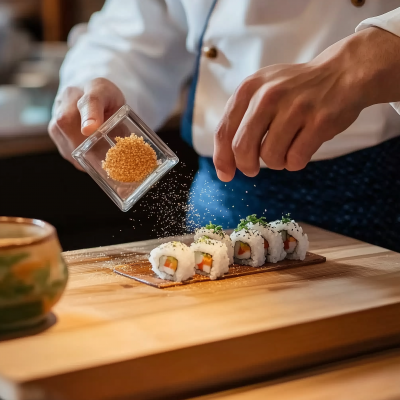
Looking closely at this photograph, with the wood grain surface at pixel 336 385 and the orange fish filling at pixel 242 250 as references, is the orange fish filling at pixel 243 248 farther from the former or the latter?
the wood grain surface at pixel 336 385

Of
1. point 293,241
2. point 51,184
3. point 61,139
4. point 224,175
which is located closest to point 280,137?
point 224,175

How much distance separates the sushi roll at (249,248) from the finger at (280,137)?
17cm

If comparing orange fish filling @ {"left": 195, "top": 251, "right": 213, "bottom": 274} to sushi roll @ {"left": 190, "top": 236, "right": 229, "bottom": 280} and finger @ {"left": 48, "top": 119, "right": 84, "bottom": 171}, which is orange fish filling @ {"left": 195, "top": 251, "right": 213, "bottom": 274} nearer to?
sushi roll @ {"left": 190, "top": 236, "right": 229, "bottom": 280}

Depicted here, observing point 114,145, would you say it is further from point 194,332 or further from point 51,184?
point 51,184

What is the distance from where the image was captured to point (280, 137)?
116cm

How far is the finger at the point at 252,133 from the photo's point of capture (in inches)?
45.2

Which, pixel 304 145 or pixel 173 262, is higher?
pixel 304 145

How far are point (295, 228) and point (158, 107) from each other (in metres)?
0.74

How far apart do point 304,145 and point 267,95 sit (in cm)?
10

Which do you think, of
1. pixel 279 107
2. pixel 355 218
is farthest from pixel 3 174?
pixel 279 107

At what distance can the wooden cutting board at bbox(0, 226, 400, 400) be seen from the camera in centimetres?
83

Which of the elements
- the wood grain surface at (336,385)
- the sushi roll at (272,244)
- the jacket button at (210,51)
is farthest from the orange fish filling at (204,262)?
the jacket button at (210,51)

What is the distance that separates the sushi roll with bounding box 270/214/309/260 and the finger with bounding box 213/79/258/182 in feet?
0.56

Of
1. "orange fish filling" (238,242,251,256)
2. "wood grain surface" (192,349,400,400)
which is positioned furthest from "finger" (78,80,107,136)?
"wood grain surface" (192,349,400,400)
